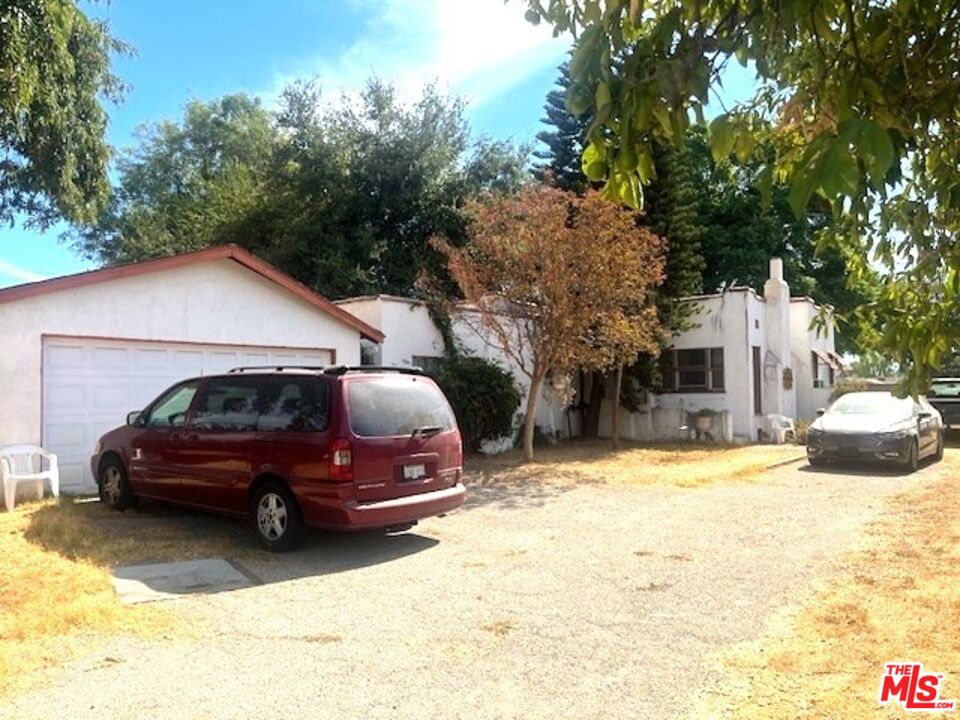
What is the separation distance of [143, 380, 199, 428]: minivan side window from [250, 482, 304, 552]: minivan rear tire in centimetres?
182

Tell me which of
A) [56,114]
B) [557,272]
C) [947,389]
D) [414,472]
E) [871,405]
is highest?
[56,114]

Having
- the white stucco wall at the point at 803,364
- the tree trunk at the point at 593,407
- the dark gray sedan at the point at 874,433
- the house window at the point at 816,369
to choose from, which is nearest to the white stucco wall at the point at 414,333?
the tree trunk at the point at 593,407

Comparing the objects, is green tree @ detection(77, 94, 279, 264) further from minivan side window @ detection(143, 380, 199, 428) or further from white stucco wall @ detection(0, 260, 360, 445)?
minivan side window @ detection(143, 380, 199, 428)

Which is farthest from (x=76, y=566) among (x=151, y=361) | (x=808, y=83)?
(x=808, y=83)

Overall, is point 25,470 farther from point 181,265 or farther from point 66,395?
point 181,265

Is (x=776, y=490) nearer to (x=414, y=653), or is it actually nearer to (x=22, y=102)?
(x=414, y=653)

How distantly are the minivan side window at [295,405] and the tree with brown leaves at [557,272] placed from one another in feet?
24.7

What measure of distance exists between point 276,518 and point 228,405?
1579mm

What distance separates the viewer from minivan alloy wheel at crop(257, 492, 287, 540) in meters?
8.14

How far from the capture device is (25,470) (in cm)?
1079

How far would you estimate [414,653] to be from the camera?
5.21 meters

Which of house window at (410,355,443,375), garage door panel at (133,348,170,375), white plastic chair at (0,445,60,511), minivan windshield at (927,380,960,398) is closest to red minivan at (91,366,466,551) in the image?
white plastic chair at (0,445,60,511)

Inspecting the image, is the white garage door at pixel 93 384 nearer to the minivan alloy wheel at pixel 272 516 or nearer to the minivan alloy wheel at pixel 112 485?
the minivan alloy wheel at pixel 112 485

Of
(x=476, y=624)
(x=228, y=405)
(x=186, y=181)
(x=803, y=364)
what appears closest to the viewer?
(x=476, y=624)
